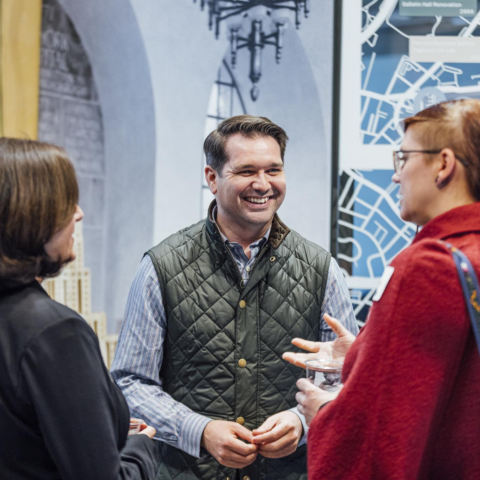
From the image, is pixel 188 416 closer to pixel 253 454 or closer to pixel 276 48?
pixel 253 454

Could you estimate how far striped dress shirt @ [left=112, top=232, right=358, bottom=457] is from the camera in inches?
73.4

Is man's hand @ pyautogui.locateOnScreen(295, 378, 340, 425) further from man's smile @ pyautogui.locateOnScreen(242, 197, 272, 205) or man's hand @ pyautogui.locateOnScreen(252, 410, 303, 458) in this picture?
man's smile @ pyautogui.locateOnScreen(242, 197, 272, 205)

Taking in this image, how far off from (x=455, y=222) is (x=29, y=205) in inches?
31.0

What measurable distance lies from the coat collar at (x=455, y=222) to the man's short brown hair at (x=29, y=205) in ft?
2.27

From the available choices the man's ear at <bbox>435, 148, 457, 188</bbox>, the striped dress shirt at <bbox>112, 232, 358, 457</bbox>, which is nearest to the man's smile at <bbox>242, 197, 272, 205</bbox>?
the striped dress shirt at <bbox>112, 232, 358, 457</bbox>

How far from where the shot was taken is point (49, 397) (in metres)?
1.10

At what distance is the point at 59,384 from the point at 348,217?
2869 millimetres

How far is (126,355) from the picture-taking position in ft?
6.46

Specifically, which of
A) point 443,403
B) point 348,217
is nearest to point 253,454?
point 443,403

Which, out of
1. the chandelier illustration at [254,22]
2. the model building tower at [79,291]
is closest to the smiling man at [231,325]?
the model building tower at [79,291]

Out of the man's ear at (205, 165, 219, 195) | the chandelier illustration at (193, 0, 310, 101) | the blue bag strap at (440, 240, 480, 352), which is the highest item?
the chandelier illustration at (193, 0, 310, 101)

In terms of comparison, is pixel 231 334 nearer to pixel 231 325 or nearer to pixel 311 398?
pixel 231 325

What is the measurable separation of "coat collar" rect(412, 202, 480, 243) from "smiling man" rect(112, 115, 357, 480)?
2.83 ft

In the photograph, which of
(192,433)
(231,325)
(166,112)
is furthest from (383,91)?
(192,433)
